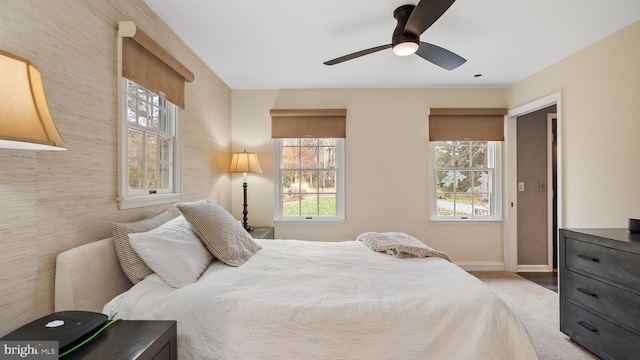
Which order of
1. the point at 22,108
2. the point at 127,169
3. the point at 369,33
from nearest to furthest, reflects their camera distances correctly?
the point at 22,108, the point at 127,169, the point at 369,33

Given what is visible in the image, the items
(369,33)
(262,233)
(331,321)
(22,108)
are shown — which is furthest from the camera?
(262,233)

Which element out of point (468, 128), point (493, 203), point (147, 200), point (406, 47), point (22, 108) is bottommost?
point (493, 203)

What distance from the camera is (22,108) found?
2.63 ft

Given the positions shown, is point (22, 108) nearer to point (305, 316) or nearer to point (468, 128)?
point (305, 316)

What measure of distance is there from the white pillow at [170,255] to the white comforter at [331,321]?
7 centimetres

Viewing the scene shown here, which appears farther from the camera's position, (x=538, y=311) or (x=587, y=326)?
(x=538, y=311)

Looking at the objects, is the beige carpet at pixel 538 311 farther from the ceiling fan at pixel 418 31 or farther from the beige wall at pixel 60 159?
the beige wall at pixel 60 159

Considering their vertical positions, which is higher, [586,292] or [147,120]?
[147,120]

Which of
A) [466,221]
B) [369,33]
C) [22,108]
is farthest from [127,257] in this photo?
[466,221]

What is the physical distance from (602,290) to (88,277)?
124 inches

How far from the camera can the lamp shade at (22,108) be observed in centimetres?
76

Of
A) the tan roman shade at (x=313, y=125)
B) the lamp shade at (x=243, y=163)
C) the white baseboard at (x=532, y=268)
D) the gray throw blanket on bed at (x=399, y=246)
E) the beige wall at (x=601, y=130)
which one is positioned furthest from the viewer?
the white baseboard at (x=532, y=268)

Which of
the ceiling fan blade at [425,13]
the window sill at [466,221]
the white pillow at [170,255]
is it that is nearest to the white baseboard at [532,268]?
the window sill at [466,221]

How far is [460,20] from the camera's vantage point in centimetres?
222
